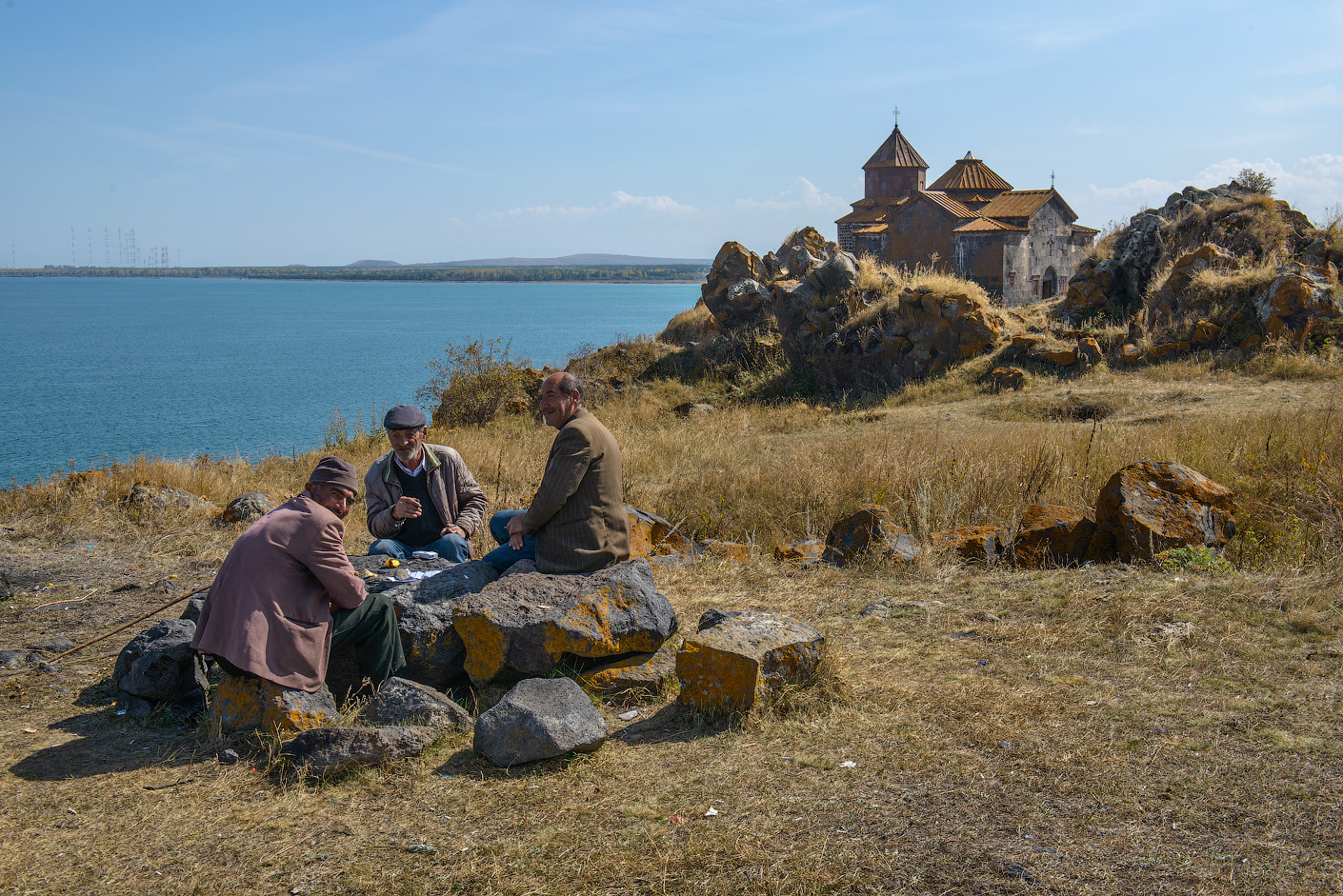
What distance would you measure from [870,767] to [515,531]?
2.69 metres

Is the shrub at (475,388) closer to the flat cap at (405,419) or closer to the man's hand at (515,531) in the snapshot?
the flat cap at (405,419)

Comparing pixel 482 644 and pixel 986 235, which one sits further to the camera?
pixel 986 235

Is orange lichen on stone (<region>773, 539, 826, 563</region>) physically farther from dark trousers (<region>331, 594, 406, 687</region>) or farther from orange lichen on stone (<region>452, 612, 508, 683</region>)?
dark trousers (<region>331, 594, 406, 687</region>)

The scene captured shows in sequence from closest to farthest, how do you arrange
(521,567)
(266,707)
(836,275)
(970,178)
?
(266,707)
(521,567)
(836,275)
(970,178)

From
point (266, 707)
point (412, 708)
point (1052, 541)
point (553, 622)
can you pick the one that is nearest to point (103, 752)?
point (266, 707)

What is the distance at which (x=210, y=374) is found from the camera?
5112 cm

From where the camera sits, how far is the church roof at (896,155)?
1848 inches

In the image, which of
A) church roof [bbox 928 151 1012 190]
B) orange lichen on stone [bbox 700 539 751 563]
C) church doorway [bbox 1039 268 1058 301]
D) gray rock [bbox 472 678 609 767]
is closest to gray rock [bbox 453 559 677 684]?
gray rock [bbox 472 678 609 767]

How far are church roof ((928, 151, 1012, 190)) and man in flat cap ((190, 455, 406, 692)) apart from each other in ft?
138

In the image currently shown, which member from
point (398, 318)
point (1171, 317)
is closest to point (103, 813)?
point (1171, 317)

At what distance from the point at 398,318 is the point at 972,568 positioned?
11437 centimetres

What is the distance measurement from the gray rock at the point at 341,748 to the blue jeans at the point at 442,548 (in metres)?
2.32

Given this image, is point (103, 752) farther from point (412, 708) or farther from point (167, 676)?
point (412, 708)

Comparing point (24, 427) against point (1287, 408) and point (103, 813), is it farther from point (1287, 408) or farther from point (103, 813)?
point (1287, 408)
